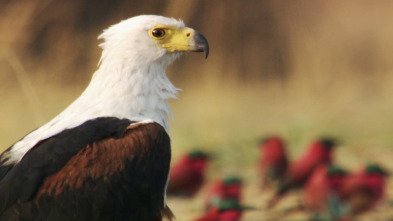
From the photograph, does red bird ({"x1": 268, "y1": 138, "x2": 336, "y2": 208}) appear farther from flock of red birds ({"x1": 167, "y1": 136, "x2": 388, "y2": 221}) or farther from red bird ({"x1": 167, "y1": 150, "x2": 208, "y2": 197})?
red bird ({"x1": 167, "y1": 150, "x2": 208, "y2": 197})

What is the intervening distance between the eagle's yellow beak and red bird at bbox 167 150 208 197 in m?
2.87

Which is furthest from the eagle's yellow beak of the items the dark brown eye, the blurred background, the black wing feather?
the blurred background

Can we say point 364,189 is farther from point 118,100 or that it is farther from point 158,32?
point 118,100

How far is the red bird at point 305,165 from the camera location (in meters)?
8.06

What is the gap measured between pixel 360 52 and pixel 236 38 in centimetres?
99

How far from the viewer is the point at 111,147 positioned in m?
4.57

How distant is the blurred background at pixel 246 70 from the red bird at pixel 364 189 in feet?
0.84

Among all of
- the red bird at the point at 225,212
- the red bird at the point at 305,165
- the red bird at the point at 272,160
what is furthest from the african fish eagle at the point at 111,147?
the red bird at the point at 305,165

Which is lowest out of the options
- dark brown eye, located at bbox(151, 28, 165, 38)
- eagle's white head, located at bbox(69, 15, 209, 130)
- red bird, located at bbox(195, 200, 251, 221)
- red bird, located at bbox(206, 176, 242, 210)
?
red bird, located at bbox(195, 200, 251, 221)

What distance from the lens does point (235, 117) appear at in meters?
8.33

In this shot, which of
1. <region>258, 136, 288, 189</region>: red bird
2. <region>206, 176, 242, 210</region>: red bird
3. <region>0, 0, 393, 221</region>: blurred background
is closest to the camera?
<region>206, 176, 242, 210</region>: red bird

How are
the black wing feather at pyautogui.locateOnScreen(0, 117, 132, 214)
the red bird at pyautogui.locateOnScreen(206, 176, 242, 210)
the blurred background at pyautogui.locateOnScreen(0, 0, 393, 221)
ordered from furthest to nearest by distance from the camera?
the blurred background at pyautogui.locateOnScreen(0, 0, 393, 221)
the red bird at pyautogui.locateOnScreen(206, 176, 242, 210)
the black wing feather at pyautogui.locateOnScreen(0, 117, 132, 214)

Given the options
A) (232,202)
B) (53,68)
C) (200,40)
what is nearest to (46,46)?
(53,68)

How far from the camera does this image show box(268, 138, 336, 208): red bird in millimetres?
8062
